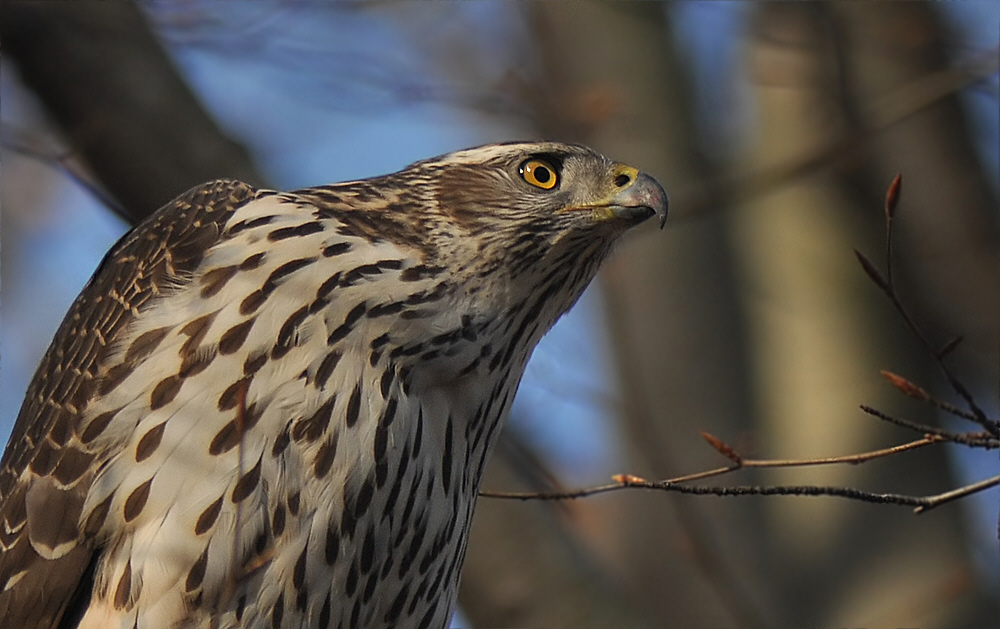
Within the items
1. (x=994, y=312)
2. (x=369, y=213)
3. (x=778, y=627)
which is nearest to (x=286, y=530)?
(x=369, y=213)

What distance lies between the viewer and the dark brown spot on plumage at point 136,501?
12.0ft

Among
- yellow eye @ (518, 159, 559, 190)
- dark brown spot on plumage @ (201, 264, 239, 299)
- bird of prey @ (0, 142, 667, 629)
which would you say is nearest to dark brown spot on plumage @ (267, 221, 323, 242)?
bird of prey @ (0, 142, 667, 629)

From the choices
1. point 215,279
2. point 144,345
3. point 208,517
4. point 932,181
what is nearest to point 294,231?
point 215,279

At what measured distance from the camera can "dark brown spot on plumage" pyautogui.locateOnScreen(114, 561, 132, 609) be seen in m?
3.64

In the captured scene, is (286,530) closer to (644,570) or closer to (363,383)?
(363,383)

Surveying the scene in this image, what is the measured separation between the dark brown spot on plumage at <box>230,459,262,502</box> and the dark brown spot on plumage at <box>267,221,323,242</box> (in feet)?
2.25

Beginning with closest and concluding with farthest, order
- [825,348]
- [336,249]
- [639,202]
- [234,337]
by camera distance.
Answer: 1. [234,337]
2. [336,249]
3. [639,202]
4. [825,348]

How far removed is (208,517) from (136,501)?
7.9 inches

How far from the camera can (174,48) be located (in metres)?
6.29

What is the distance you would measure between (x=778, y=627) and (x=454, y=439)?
274 centimetres

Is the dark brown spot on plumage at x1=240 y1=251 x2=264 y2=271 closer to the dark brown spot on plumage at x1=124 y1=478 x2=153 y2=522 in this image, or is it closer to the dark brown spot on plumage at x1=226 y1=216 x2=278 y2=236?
the dark brown spot on plumage at x1=226 y1=216 x2=278 y2=236

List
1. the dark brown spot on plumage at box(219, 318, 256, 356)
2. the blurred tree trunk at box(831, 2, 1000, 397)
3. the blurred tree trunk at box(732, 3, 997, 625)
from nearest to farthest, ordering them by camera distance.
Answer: the dark brown spot on plumage at box(219, 318, 256, 356)
the blurred tree trunk at box(831, 2, 1000, 397)
the blurred tree trunk at box(732, 3, 997, 625)

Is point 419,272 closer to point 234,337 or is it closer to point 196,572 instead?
point 234,337

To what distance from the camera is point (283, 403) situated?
12.1ft
